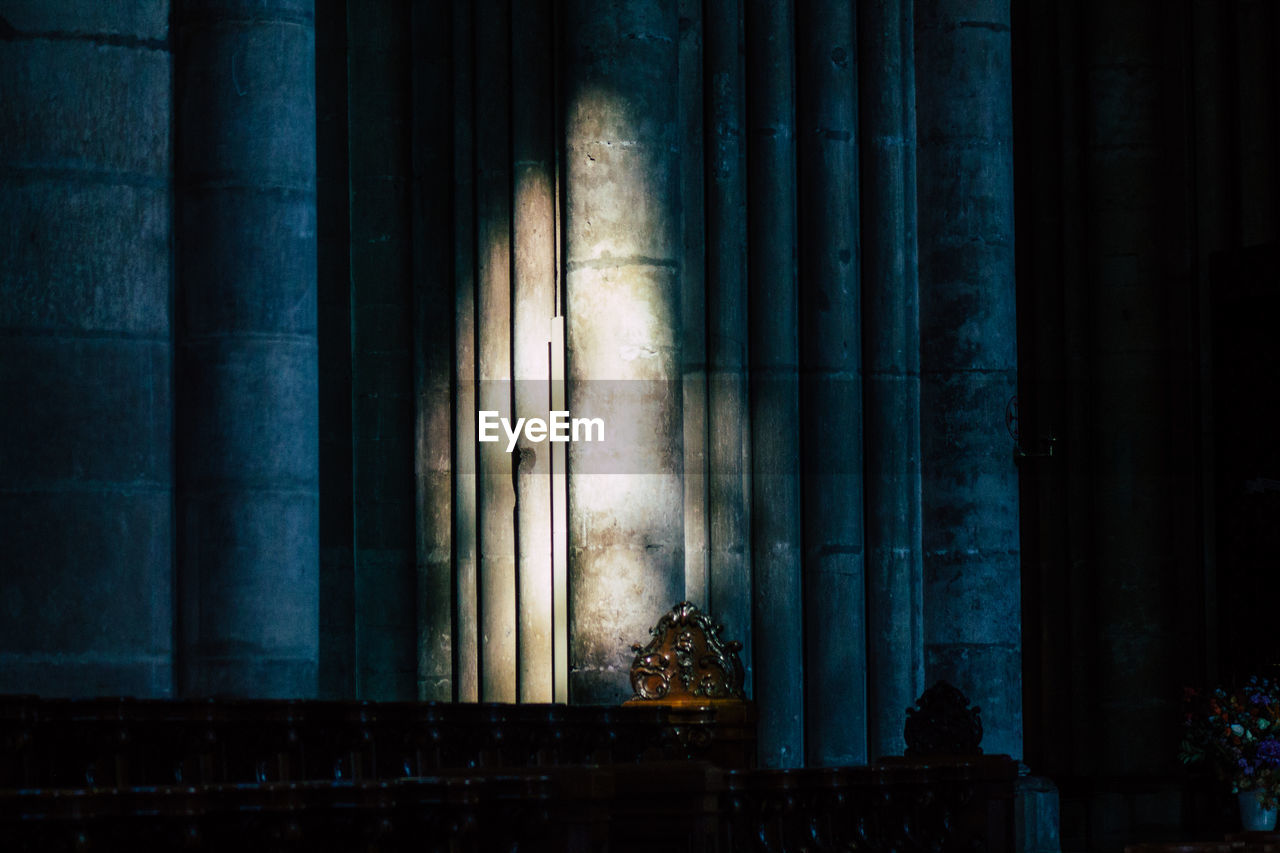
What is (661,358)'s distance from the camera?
38.6 feet

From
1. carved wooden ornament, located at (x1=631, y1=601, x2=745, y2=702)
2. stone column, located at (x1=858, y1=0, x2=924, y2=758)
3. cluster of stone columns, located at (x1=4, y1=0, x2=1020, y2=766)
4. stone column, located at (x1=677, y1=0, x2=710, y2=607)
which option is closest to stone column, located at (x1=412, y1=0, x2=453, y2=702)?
cluster of stone columns, located at (x1=4, y1=0, x2=1020, y2=766)

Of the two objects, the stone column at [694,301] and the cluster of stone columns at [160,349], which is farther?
the stone column at [694,301]

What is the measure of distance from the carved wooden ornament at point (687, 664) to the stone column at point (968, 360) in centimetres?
350

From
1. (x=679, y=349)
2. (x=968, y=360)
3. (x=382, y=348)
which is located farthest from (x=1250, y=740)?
(x=382, y=348)

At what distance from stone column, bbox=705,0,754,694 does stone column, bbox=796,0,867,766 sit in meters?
0.39

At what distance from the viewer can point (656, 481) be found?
11.7 m

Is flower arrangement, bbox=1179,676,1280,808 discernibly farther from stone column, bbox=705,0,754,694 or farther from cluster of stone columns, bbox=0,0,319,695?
cluster of stone columns, bbox=0,0,319,695

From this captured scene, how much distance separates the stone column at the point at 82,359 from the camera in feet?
25.2

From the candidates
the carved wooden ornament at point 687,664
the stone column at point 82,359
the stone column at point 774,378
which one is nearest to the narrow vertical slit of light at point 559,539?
the stone column at point 774,378

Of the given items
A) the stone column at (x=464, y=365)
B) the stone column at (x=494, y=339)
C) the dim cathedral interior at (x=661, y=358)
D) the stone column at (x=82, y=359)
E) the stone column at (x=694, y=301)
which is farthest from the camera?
the stone column at (x=464, y=365)

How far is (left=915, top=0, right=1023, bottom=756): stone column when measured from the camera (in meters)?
13.5

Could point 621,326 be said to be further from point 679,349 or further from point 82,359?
point 82,359

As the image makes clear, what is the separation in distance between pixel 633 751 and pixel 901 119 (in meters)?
5.63

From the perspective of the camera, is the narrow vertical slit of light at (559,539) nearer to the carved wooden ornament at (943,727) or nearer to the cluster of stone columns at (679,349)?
the cluster of stone columns at (679,349)
